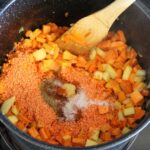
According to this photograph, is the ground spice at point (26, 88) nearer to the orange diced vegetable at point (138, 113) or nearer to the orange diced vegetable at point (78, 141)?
the orange diced vegetable at point (78, 141)

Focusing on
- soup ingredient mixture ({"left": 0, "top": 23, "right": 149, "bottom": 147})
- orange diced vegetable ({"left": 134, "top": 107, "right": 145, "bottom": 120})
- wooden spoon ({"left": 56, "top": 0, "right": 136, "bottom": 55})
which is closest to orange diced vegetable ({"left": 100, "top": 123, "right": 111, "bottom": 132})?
soup ingredient mixture ({"left": 0, "top": 23, "right": 149, "bottom": 147})

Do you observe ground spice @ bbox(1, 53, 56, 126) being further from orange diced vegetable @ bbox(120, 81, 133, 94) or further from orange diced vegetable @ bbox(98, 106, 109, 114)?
orange diced vegetable @ bbox(120, 81, 133, 94)

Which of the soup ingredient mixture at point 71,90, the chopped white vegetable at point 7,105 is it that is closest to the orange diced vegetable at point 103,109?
the soup ingredient mixture at point 71,90

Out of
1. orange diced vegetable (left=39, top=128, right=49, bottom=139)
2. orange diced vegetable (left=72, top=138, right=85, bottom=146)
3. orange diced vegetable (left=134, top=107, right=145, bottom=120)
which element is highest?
orange diced vegetable (left=39, top=128, right=49, bottom=139)

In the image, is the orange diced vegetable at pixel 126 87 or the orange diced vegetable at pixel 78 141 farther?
the orange diced vegetable at pixel 126 87

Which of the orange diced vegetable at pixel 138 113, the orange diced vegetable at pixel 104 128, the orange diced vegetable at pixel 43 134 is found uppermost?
the orange diced vegetable at pixel 43 134

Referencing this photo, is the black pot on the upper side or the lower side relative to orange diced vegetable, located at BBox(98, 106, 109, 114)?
upper

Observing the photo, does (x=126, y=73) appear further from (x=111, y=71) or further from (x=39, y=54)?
(x=39, y=54)

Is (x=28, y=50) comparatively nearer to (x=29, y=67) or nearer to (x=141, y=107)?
(x=29, y=67)
